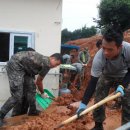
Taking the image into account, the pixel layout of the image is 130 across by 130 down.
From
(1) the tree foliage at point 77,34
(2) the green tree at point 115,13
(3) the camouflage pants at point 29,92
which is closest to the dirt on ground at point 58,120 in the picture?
(3) the camouflage pants at point 29,92

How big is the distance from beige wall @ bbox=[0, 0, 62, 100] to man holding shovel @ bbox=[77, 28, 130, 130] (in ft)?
14.1

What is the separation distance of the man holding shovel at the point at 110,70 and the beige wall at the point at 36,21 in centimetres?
431

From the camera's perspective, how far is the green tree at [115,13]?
94.4 feet

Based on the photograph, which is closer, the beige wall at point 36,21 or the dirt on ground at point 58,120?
the dirt on ground at point 58,120

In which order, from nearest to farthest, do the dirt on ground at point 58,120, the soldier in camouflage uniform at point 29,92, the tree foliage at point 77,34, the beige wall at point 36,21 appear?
the dirt on ground at point 58,120
the soldier in camouflage uniform at point 29,92
the beige wall at point 36,21
the tree foliage at point 77,34

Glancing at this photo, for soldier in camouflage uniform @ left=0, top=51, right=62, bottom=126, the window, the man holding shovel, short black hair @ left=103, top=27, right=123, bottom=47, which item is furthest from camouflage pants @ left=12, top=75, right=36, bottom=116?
short black hair @ left=103, top=27, right=123, bottom=47

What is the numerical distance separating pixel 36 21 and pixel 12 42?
2.75ft

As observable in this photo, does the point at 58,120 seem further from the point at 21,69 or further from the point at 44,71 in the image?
the point at 21,69

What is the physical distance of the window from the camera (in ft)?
32.2

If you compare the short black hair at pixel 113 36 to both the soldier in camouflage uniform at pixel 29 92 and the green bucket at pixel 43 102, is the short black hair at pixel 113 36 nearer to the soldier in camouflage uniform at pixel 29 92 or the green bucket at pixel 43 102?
the soldier in camouflage uniform at pixel 29 92

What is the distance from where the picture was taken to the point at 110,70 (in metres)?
5.43

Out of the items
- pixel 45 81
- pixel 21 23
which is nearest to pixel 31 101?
pixel 45 81

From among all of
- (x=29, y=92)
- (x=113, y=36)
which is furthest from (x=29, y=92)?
(x=113, y=36)

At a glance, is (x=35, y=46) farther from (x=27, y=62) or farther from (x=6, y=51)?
(x=27, y=62)
